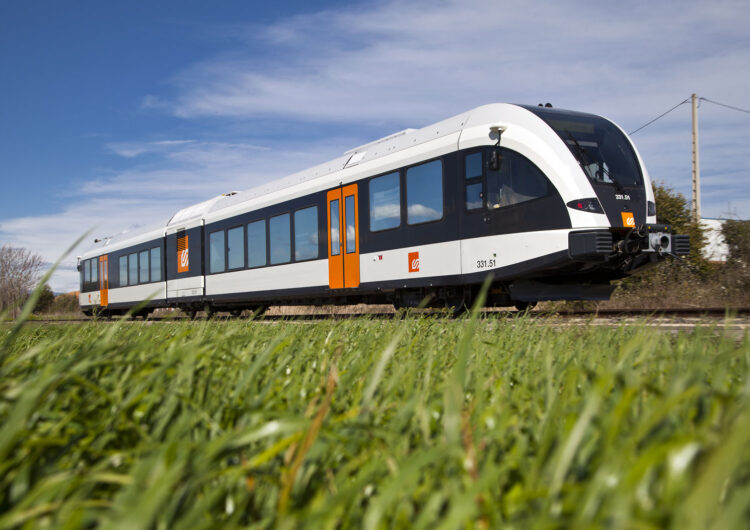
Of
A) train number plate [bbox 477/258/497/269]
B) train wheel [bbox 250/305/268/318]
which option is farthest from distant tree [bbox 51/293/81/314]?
train number plate [bbox 477/258/497/269]

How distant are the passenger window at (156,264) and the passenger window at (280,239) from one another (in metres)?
7.27

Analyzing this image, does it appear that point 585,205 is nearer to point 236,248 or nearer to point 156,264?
point 236,248

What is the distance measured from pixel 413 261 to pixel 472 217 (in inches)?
57.2

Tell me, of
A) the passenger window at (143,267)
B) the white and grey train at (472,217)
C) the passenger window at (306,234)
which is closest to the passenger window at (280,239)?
the white and grey train at (472,217)

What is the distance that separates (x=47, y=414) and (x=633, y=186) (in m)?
9.22

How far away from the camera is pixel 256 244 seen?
14.8m

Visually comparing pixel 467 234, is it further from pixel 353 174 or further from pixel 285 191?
pixel 285 191

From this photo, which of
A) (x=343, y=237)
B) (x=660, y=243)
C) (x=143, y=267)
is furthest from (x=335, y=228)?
(x=143, y=267)

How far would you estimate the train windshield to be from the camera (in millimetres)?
8977

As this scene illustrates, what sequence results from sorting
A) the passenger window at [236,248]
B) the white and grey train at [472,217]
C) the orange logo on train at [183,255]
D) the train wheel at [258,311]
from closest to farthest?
1. the train wheel at [258,311]
2. the white and grey train at [472,217]
3. the passenger window at [236,248]
4. the orange logo on train at [183,255]

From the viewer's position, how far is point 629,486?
101 centimetres

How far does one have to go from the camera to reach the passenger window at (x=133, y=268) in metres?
21.6

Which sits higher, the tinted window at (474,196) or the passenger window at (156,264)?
the tinted window at (474,196)

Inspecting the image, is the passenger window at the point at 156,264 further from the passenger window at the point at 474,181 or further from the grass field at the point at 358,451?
the grass field at the point at 358,451
